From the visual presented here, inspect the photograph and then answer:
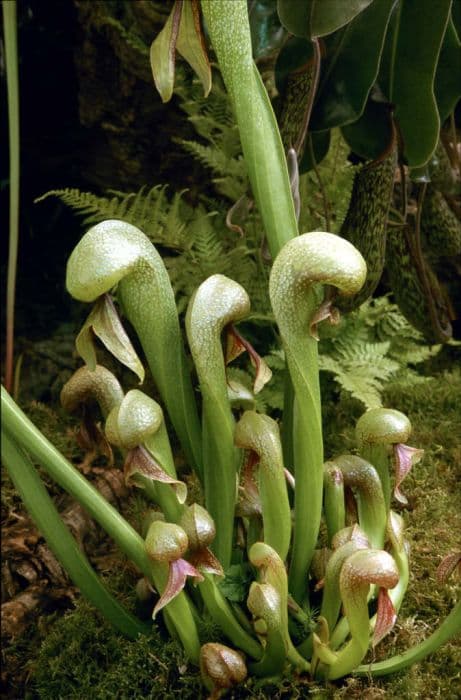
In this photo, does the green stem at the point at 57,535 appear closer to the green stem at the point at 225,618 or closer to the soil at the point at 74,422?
the soil at the point at 74,422

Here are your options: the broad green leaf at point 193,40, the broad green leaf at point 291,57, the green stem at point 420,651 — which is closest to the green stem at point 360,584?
the green stem at point 420,651

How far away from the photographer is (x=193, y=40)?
99 centimetres

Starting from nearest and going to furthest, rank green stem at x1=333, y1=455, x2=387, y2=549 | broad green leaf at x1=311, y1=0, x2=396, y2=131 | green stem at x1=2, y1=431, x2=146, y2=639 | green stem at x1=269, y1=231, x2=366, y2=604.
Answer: green stem at x1=269, y1=231, x2=366, y2=604
green stem at x1=2, y1=431, x2=146, y2=639
green stem at x1=333, y1=455, x2=387, y2=549
broad green leaf at x1=311, y1=0, x2=396, y2=131

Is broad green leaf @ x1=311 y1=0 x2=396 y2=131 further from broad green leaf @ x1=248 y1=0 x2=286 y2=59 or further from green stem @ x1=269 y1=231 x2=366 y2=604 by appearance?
green stem @ x1=269 y1=231 x2=366 y2=604

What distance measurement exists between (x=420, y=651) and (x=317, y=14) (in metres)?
1.02

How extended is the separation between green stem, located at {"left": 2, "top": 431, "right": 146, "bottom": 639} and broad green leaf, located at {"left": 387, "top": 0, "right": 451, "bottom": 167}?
0.95 meters

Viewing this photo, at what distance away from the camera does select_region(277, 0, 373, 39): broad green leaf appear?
43.3 inches

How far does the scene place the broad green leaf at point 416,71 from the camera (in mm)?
1311

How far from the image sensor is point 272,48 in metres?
1.47

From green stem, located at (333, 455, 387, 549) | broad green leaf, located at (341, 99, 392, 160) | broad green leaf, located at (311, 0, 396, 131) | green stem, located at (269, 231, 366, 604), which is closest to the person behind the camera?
green stem, located at (269, 231, 366, 604)

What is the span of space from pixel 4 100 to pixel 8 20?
1543mm

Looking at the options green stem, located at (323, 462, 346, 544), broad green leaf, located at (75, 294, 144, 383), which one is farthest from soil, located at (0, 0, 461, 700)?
broad green leaf, located at (75, 294, 144, 383)

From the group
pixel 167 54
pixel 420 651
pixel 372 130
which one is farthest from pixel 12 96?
pixel 420 651

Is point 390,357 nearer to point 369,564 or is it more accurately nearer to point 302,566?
point 302,566
